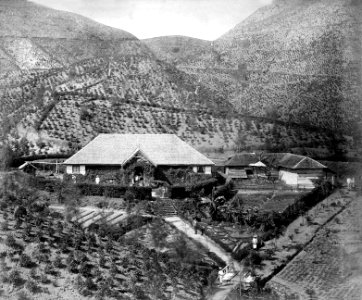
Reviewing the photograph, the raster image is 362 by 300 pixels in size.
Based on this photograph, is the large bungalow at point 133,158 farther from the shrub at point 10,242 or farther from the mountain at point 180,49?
the mountain at point 180,49

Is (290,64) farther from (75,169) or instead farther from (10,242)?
(10,242)

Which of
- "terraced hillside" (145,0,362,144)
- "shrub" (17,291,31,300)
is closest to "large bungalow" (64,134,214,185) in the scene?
"terraced hillside" (145,0,362,144)

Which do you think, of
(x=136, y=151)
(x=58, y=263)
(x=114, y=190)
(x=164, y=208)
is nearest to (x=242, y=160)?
(x=136, y=151)

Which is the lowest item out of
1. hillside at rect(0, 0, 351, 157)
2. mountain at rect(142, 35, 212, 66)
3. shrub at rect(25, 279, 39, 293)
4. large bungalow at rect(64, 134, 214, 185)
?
shrub at rect(25, 279, 39, 293)

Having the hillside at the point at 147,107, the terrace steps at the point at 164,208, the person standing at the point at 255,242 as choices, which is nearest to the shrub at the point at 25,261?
the person standing at the point at 255,242

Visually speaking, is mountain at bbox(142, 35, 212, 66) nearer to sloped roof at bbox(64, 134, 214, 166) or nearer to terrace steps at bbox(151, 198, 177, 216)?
sloped roof at bbox(64, 134, 214, 166)

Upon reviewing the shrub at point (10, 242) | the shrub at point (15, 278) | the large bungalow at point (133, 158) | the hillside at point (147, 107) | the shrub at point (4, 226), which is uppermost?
the hillside at point (147, 107)
